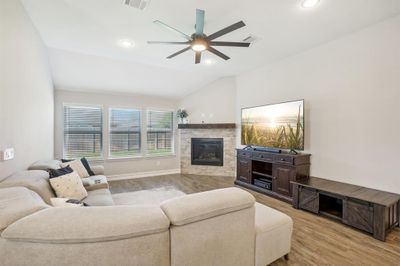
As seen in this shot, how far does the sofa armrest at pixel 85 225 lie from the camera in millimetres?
981

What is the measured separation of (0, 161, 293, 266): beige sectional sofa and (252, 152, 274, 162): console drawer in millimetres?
2375

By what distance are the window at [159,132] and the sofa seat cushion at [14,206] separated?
4.46 metres

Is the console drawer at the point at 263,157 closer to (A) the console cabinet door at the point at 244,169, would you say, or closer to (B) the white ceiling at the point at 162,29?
(A) the console cabinet door at the point at 244,169

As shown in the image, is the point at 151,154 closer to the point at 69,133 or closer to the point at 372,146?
the point at 69,133

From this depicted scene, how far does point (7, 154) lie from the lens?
81.9 inches

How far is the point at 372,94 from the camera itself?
9.48ft

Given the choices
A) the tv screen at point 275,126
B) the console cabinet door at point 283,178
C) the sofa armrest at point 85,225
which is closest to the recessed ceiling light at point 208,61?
the tv screen at point 275,126

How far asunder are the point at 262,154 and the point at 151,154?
3.39 meters

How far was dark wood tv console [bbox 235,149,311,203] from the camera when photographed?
351 cm

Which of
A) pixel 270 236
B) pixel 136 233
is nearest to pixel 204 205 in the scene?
pixel 136 233

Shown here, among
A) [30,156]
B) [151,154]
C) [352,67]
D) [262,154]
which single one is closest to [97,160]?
[151,154]

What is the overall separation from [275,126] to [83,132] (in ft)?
15.9

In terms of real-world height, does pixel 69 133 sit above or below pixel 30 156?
above

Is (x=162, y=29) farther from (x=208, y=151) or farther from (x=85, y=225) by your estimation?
(x=208, y=151)
